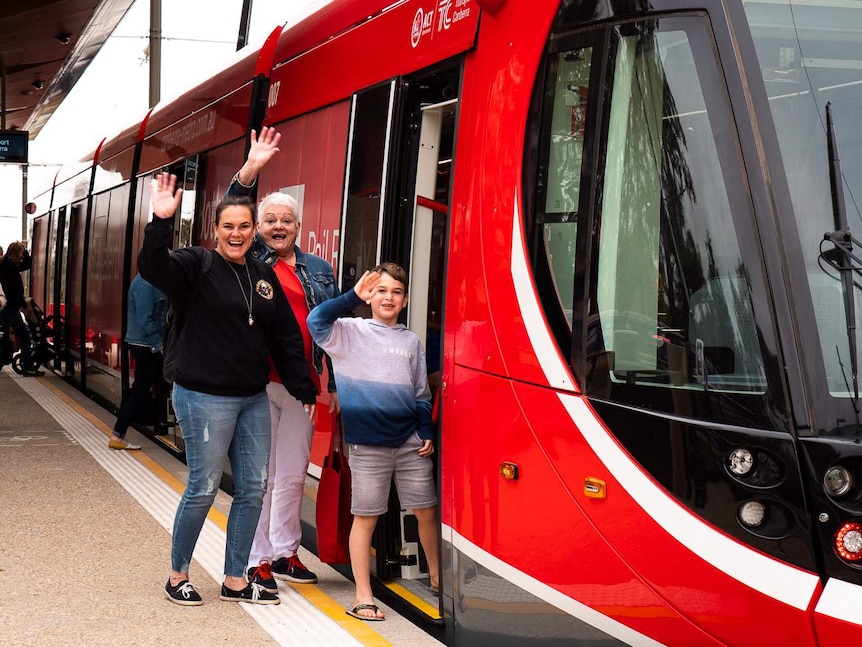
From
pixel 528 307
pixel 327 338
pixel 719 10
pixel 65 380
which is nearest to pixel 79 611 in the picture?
pixel 327 338

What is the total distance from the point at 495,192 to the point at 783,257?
1.22m

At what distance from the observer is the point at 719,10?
3381 millimetres

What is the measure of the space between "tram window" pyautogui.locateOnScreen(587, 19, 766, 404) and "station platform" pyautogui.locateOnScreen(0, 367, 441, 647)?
1705mm

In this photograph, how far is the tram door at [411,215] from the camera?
195 inches

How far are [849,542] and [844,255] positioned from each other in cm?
79

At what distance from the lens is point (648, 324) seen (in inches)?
139

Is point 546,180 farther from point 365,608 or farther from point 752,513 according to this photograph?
point 365,608

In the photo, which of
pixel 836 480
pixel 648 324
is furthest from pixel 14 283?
pixel 836 480

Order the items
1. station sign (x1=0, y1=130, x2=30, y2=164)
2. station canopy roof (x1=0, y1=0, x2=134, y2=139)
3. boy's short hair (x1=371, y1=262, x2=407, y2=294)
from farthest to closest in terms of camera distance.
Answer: station sign (x1=0, y1=130, x2=30, y2=164)
station canopy roof (x1=0, y1=0, x2=134, y2=139)
boy's short hair (x1=371, y1=262, x2=407, y2=294)

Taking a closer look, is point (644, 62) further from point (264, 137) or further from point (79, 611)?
point (79, 611)

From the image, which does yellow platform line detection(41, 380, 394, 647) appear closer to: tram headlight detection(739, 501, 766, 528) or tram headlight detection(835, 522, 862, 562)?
tram headlight detection(739, 501, 766, 528)

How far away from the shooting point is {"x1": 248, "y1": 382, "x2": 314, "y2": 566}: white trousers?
211 inches

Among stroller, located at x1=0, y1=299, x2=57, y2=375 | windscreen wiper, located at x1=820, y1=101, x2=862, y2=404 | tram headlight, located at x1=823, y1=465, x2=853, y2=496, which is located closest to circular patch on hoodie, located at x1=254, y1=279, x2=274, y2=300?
windscreen wiper, located at x1=820, y1=101, x2=862, y2=404

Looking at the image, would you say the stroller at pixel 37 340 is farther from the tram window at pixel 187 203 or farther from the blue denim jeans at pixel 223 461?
the blue denim jeans at pixel 223 461
